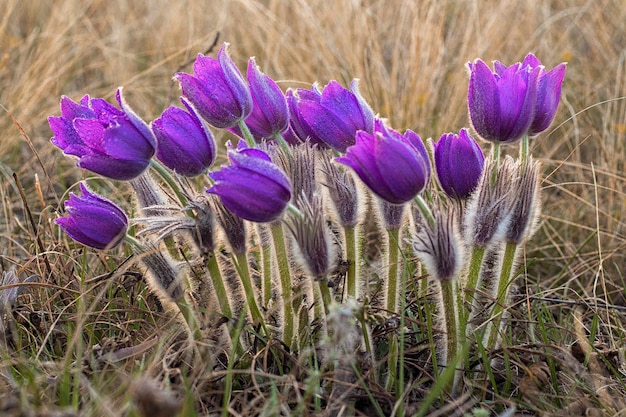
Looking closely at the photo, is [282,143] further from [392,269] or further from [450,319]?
[450,319]

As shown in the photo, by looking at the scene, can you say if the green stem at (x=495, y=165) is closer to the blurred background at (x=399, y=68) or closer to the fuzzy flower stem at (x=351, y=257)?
the fuzzy flower stem at (x=351, y=257)

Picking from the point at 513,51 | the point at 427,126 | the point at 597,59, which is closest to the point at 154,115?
the point at 427,126

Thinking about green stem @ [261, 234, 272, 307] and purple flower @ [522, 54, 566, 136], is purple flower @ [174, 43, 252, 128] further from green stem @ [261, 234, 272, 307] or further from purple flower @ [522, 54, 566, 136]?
purple flower @ [522, 54, 566, 136]

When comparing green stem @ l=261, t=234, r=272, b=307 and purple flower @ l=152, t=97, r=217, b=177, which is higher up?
purple flower @ l=152, t=97, r=217, b=177

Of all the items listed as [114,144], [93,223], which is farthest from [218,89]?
[93,223]

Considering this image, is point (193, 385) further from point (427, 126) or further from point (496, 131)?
point (427, 126)

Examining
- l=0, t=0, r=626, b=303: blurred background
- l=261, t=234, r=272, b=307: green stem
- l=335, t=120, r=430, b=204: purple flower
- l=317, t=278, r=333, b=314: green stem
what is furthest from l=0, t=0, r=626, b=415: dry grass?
l=335, t=120, r=430, b=204: purple flower
